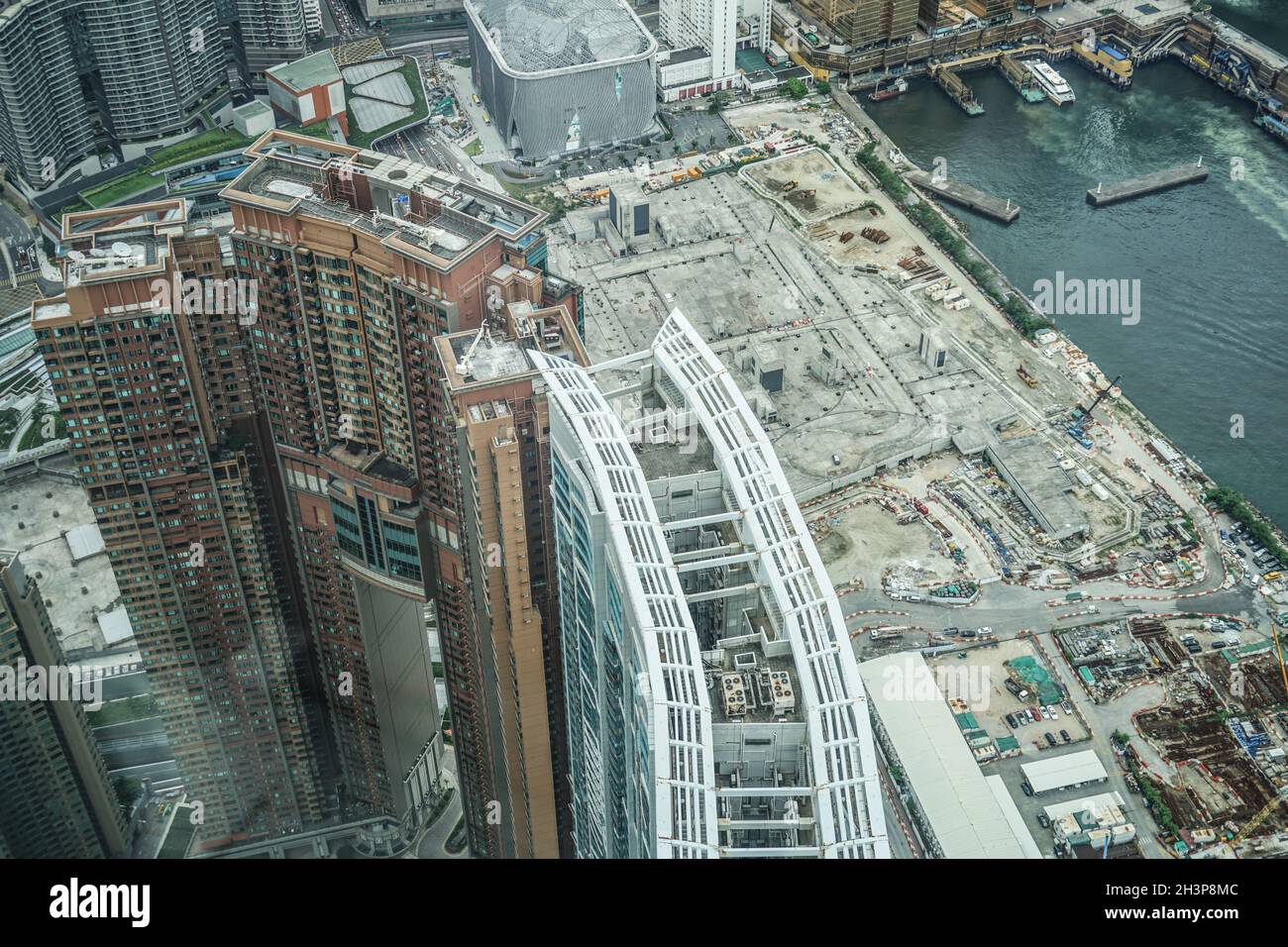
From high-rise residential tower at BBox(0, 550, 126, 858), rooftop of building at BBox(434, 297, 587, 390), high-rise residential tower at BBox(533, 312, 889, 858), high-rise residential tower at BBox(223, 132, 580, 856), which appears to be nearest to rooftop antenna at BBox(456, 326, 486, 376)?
rooftop of building at BBox(434, 297, 587, 390)

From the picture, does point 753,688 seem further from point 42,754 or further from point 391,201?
point 42,754

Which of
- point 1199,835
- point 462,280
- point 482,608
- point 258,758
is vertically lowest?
point 1199,835

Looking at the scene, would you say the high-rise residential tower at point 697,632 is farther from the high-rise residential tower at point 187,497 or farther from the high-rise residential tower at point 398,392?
the high-rise residential tower at point 187,497

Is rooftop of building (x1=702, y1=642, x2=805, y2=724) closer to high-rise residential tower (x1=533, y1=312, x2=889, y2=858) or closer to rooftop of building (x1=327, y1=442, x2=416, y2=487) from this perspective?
high-rise residential tower (x1=533, y1=312, x2=889, y2=858)
